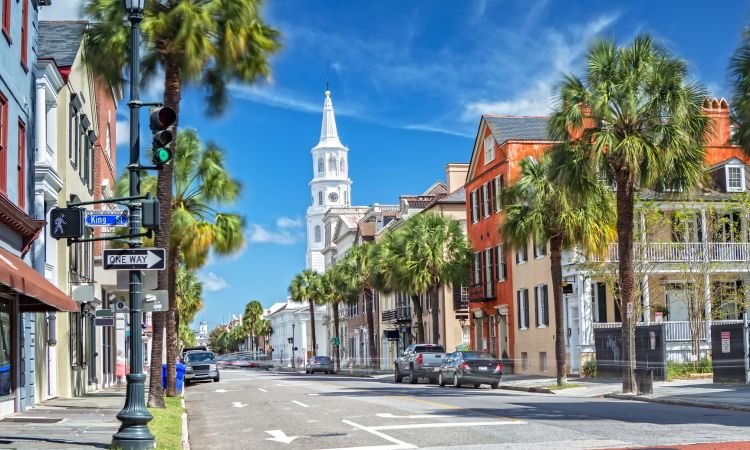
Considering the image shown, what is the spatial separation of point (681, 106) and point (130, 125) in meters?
18.0

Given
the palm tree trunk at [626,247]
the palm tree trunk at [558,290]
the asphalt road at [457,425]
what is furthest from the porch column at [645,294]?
the asphalt road at [457,425]

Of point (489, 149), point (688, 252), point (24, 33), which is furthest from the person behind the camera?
point (489, 149)

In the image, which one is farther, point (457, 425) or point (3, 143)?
point (3, 143)

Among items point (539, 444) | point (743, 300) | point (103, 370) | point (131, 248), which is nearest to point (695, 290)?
point (743, 300)

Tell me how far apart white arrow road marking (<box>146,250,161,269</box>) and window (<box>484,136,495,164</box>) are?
37926 mm

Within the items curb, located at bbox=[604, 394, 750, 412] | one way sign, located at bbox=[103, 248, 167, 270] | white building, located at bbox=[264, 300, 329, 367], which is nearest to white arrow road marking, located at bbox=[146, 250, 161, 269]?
one way sign, located at bbox=[103, 248, 167, 270]

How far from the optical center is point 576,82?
29.0 metres

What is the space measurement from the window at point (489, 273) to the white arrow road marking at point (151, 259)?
38.4m

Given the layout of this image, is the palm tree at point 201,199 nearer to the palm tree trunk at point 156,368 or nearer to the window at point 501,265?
the palm tree trunk at point 156,368

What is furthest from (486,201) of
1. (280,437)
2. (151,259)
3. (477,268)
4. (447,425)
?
(151,259)

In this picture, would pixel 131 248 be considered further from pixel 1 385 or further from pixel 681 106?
pixel 681 106

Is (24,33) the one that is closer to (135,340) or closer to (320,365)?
(135,340)

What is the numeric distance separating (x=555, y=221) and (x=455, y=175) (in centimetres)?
3368

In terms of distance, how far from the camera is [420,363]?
141 ft
